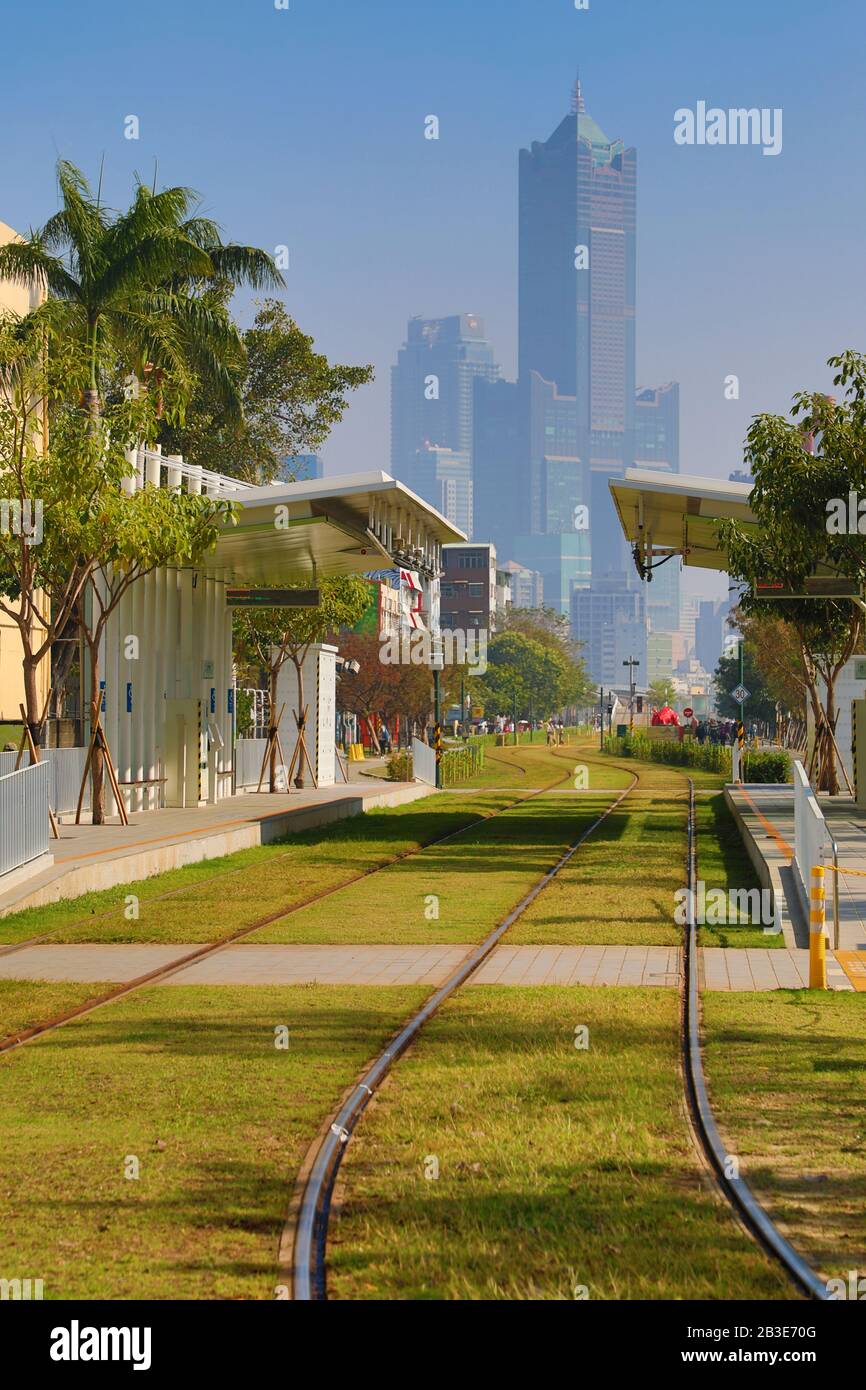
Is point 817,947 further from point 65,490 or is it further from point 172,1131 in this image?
point 65,490

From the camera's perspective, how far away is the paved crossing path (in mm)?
13031

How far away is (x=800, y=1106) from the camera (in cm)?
852

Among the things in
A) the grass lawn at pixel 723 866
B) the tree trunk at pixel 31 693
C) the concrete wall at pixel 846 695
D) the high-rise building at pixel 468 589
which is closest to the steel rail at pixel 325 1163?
the grass lawn at pixel 723 866

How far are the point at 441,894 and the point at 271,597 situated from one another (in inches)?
662

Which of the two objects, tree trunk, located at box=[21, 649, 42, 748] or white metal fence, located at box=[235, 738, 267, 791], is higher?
tree trunk, located at box=[21, 649, 42, 748]

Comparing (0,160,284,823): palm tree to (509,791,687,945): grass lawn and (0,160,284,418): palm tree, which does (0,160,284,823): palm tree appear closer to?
(0,160,284,418): palm tree

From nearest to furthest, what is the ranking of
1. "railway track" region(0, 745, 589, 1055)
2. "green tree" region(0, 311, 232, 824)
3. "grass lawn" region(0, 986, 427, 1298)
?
1. "grass lawn" region(0, 986, 427, 1298)
2. "railway track" region(0, 745, 589, 1055)
3. "green tree" region(0, 311, 232, 824)

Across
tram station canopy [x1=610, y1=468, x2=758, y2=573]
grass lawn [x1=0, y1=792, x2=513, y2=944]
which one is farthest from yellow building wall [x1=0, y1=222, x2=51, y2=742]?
tram station canopy [x1=610, y1=468, x2=758, y2=573]

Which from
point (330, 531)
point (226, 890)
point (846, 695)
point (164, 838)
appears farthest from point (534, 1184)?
point (846, 695)

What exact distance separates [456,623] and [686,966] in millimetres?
172774

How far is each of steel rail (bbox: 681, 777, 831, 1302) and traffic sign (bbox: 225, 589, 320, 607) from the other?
2262cm

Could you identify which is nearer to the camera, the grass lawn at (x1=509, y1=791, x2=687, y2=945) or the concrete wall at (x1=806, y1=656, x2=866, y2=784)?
the grass lawn at (x1=509, y1=791, x2=687, y2=945)

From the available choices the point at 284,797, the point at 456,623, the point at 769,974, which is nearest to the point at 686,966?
the point at 769,974
